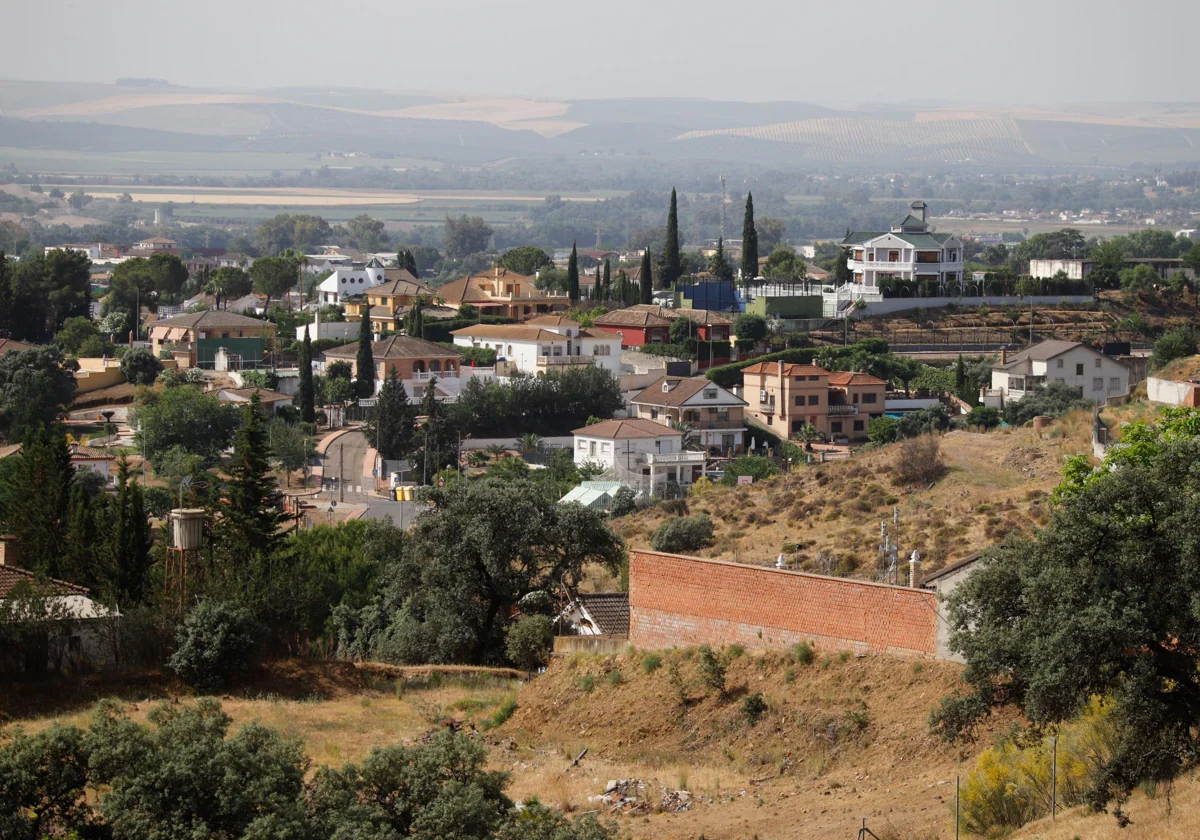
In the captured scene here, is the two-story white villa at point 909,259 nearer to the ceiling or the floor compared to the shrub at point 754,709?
nearer to the floor

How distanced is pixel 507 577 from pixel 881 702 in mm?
8146

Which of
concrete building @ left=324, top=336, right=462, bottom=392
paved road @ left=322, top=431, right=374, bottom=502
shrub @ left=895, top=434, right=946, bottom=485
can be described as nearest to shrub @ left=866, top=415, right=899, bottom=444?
paved road @ left=322, top=431, right=374, bottom=502

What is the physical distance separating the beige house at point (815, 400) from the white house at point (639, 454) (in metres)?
5.42

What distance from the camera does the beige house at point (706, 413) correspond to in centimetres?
5500

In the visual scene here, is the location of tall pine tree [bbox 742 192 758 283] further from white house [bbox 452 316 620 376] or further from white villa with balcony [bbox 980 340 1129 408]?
white villa with balcony [bbox 980 340 1129 408]

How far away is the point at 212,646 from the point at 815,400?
122 feet

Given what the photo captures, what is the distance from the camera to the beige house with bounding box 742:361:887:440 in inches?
2231

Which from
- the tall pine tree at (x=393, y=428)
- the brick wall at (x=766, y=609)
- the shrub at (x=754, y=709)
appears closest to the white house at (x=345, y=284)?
the tall pine tree at (x=393, y=428)

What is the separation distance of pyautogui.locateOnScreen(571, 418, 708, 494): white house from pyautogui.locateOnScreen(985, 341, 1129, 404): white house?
1101cm

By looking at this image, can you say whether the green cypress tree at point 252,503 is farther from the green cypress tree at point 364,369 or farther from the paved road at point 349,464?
Answer: the green cypress tree at point 364,369

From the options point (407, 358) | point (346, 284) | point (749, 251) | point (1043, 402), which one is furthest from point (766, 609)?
point (346, 284)

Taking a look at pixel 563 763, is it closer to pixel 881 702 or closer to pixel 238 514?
pixel 881 702

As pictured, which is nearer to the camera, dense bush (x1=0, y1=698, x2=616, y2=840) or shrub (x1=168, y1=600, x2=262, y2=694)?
dense bush (x1=0, y1=698, x2=616, y2=840)

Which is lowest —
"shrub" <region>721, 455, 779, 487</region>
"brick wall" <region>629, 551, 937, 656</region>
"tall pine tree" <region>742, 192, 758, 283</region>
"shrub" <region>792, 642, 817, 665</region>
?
"shrub" <region>721, 455, 779, 487</region>
